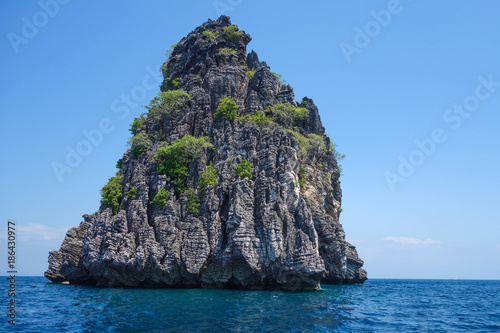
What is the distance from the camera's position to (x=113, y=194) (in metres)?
47.7

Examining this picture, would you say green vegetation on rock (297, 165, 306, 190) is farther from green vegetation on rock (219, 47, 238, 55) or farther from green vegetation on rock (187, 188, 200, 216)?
green vegetation on rock (219, 47, 238, 55)

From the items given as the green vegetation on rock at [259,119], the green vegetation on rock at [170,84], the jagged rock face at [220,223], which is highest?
the green vegetation on rock at [170,84]

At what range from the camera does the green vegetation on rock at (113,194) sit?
47.3m

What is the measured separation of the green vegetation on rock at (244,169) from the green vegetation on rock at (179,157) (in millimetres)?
6780

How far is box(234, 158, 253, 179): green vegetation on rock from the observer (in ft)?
146

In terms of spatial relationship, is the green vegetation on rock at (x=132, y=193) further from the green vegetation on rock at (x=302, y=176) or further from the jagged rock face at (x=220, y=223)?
the green vegetation on rock at (x=302, y=176)

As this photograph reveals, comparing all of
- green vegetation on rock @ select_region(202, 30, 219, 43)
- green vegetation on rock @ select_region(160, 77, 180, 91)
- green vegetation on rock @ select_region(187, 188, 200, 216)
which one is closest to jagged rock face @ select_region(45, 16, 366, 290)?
green vegetation on rock @ select_region(187, 188, 200, 216)

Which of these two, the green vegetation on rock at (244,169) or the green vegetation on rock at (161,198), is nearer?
the green vegetation on rock at (161,198)

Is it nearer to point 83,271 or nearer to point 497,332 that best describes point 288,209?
point 497,332

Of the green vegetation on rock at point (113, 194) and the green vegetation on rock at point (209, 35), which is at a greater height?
the green vegetation on rock at point (209, 35)

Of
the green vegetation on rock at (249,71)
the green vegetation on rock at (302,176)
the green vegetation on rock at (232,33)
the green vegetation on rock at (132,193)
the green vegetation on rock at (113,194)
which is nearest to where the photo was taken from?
the green vegetation on rock at (132,193)

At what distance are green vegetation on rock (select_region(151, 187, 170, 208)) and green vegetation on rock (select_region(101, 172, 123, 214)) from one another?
6357 mm

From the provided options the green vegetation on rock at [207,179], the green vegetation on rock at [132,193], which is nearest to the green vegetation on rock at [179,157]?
the green vegetation on rock at [207,179]

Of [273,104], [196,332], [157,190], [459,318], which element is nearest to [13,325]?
[196,332]
